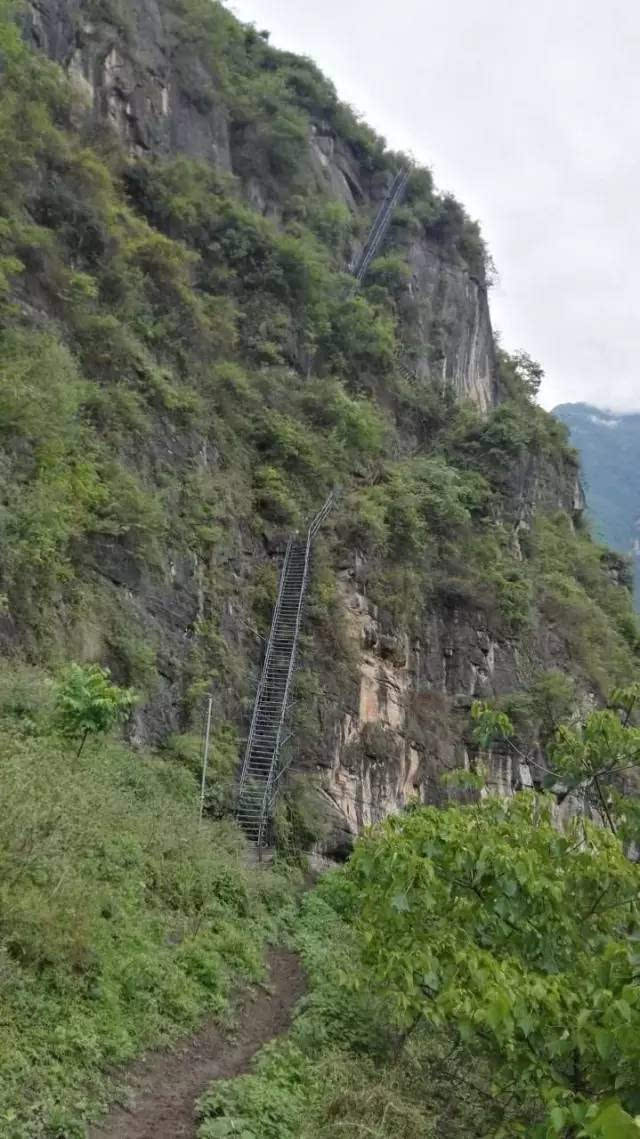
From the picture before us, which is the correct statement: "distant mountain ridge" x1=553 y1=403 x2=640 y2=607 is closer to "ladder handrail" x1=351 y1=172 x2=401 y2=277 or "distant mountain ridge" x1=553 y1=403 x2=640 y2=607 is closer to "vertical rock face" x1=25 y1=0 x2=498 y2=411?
"vertical rock face" x1=25 y1=0 x2=498 y2=411

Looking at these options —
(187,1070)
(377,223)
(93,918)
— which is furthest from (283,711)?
(377,223)

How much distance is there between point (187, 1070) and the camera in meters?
5.79

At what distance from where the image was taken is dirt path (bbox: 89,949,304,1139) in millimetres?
4887

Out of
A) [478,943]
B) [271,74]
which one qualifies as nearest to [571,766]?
[478,943]

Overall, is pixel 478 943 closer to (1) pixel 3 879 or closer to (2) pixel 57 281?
(1) pixel 3 879

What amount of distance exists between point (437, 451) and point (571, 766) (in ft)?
65.7

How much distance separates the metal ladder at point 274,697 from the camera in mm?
12430

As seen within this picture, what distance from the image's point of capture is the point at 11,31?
1388 centimetres

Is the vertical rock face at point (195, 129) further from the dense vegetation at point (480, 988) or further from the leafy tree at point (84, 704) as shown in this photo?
the dense vegetation at point (480, 988)

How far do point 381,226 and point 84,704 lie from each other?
27698 mm

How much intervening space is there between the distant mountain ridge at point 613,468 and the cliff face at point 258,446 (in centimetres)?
4516

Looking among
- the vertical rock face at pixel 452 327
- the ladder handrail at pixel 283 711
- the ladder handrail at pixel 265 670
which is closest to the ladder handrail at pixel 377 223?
the vertical rock face at pixel 452 327

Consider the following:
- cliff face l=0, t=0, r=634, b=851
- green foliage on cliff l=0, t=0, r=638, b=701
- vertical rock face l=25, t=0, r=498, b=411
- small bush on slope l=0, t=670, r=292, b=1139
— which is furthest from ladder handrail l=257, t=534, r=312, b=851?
vertical rock face l=25, t=0, r=498, b=411

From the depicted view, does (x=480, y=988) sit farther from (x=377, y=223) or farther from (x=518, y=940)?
(x=377, y=223)
